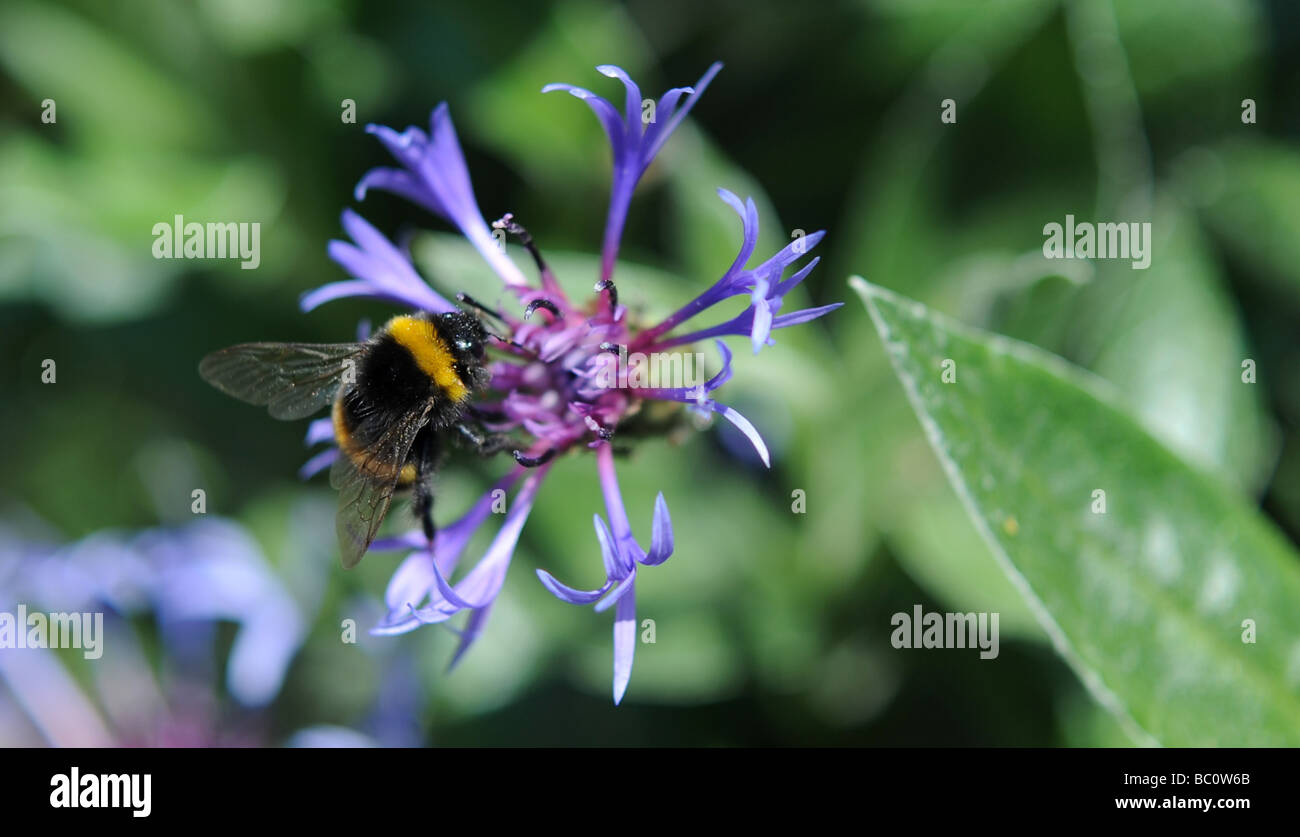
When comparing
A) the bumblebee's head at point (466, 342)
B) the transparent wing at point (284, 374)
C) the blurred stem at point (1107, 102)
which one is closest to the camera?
the bumblebee's head at point (466, 342)

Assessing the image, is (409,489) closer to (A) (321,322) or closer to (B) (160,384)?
(A) (321,322)

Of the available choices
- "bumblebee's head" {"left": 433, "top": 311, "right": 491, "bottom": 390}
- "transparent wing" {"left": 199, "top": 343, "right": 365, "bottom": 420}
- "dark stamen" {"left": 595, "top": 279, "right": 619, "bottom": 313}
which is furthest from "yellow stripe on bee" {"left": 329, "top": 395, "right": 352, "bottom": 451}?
"dark stamen" {"left": 595, "top": 279, "right": 619, "bottom": 313}

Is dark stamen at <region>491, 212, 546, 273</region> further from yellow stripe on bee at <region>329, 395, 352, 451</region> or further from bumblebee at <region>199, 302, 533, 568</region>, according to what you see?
yellow stripe on bee at <region>329, 395, 352, 451</region>

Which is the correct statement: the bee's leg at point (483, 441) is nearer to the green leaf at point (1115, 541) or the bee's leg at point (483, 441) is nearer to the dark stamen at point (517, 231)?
the dark stamen at point (517, 231)

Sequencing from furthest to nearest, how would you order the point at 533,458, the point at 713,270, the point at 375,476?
the point at 713,270
the point at 533,458
the point at 375,476

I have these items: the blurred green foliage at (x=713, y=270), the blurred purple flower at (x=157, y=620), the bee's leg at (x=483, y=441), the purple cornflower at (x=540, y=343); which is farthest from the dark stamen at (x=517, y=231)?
the blurred purple flower at (x=157, y=620)

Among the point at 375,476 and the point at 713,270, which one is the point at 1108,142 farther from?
the point at 375,476

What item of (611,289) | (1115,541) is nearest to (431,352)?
(611,289)
